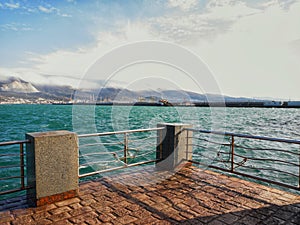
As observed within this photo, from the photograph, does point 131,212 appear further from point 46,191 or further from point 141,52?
point 141,52

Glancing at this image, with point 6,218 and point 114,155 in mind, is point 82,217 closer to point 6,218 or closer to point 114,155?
point 6,218

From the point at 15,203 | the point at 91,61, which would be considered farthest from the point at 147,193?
the point at 91,61

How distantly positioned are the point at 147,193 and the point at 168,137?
1.88m

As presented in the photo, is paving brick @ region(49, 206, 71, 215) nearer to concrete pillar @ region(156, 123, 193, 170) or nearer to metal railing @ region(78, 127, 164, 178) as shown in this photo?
metal railing @ region(78, 127, 164, 178)

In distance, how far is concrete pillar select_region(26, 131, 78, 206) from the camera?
3.82 meters

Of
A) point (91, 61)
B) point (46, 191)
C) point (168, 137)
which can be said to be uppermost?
point (91, 61)

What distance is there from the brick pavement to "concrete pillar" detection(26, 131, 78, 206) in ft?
0.62

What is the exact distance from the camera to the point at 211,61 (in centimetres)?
1036

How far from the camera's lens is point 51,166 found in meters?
3.93

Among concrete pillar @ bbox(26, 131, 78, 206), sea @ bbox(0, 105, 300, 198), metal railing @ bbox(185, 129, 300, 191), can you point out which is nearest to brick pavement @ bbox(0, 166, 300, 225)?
concrete pillar @ bbox(26, 131, 78, 206)

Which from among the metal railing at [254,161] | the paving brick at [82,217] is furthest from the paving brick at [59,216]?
the metal railing at [254,161]

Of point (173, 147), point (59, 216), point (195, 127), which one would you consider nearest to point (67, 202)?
point (59, 216)

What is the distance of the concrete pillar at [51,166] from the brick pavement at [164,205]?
0.19 metres

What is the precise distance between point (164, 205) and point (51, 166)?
209 centimetres
